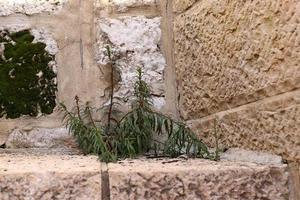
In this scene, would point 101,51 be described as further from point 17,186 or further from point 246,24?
point 17,186

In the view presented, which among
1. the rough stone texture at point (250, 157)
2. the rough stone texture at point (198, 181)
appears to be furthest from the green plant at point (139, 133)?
the rough stone texture at point (198, 181)

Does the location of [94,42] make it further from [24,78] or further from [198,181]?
[198,181]

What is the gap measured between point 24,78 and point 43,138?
15 cm

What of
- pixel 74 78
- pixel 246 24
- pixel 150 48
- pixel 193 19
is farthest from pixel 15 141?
pixel 246 24

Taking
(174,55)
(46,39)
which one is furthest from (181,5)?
(46,39)

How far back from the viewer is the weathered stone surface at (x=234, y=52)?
88 centimetres

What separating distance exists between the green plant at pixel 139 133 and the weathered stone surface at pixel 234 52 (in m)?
0.10

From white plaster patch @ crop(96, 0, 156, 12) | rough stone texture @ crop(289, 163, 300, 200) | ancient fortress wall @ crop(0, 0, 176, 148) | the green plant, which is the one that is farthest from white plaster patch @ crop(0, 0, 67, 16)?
rough stone texture @ crop(289, 163, 300, 200)

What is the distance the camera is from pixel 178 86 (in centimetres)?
126

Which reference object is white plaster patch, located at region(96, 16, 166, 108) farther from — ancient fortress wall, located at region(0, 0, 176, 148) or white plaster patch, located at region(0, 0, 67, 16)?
white plaster patch, located at region(0, 0, 67, 16)

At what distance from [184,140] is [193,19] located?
291 millimetres

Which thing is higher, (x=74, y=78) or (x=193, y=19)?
(x=193, y=19)

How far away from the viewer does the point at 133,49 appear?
1261 millimetres

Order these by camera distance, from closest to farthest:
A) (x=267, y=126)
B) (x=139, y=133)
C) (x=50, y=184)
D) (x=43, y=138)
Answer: (x=50, y=184) → (x=267, y=126) → (x=139, y=133) → (x=43, y=138)
